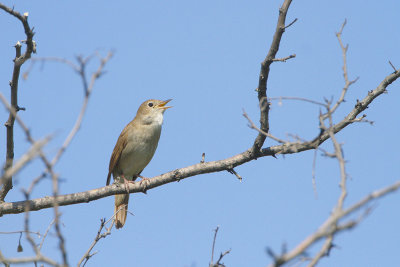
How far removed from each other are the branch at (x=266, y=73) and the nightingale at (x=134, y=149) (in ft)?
10.1

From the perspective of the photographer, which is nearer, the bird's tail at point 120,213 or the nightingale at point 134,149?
the bird's tail at point 120,213

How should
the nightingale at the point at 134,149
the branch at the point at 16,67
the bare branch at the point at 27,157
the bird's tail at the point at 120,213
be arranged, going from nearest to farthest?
the bare branch at the point at 27,157, the branch at the point at 16,67, the bird's tail at the point at 120,213, the nightingale at the point at 134,149

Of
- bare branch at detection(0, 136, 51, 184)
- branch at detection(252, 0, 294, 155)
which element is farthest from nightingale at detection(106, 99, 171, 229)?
bare branch at detection(0, 136, 51, 184)

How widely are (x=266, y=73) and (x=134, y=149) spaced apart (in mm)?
3685

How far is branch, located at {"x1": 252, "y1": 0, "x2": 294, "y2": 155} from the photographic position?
4.66 meters

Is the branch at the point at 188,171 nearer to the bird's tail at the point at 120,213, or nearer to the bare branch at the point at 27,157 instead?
the bird's tail at the point at 120,213

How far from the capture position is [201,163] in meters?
5.71

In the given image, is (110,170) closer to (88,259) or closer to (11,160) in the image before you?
(11,160)

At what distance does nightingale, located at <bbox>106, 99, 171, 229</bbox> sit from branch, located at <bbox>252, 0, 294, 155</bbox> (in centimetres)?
309

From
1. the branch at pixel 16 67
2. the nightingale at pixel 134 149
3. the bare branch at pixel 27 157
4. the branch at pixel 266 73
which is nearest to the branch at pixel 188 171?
the branch at pixel 266 73

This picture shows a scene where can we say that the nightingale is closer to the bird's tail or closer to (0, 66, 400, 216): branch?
the bird's tail

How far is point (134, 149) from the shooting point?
26.6 ft

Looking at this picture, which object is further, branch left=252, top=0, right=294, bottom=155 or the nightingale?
the nightingale

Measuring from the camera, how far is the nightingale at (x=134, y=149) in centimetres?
812
